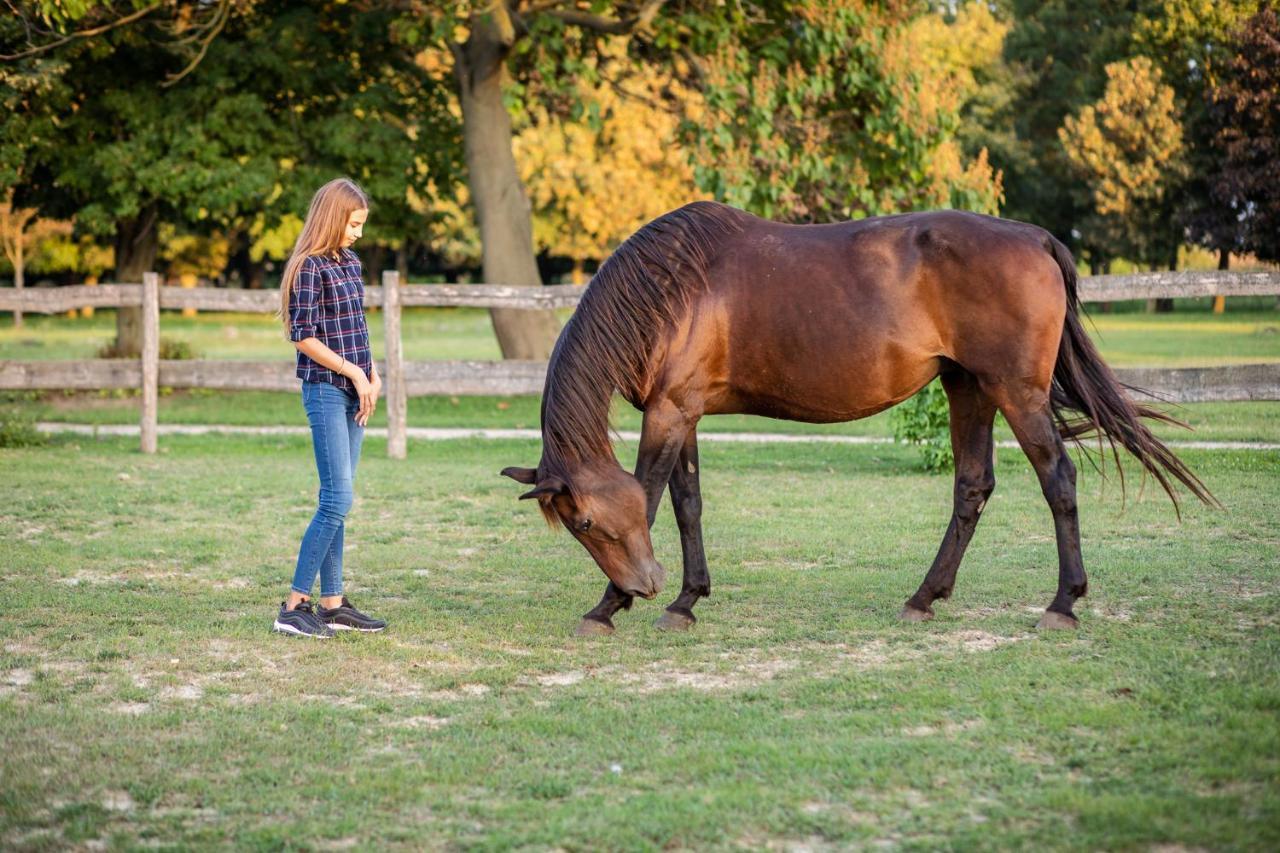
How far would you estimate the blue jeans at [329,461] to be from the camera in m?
5.82

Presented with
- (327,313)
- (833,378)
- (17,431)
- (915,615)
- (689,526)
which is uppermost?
(327,313)

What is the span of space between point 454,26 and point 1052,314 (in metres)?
10.2

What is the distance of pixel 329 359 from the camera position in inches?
225

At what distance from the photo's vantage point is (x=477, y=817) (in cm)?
363

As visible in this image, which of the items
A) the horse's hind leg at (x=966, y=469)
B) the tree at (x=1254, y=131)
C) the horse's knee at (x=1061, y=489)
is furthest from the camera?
the tree at (x=1254, y=131)

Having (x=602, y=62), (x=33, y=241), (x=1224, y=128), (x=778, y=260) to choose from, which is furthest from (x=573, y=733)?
(x=33, y=241)

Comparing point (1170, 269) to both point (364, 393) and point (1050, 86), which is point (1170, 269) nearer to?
point (1050, 86)

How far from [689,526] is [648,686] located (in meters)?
1.41

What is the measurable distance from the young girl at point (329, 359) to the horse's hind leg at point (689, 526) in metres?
1.47

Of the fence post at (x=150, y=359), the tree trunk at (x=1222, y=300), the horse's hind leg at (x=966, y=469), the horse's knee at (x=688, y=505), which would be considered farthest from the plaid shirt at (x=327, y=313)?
the tree trunk at (x=1222, y=300)

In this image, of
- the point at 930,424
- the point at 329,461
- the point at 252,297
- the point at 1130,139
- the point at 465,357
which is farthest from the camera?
the point at 1130,139

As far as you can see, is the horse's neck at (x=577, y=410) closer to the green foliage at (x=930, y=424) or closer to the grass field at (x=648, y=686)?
the grass field at (x=648, y=686)

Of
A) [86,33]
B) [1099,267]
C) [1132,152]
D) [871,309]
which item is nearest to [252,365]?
[86,33]

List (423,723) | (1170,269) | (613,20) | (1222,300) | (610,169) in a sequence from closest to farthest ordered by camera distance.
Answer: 1. (423,723)
2. (613,20)
3. (610,169)
4. (1222,300)
5. (1170,269)
